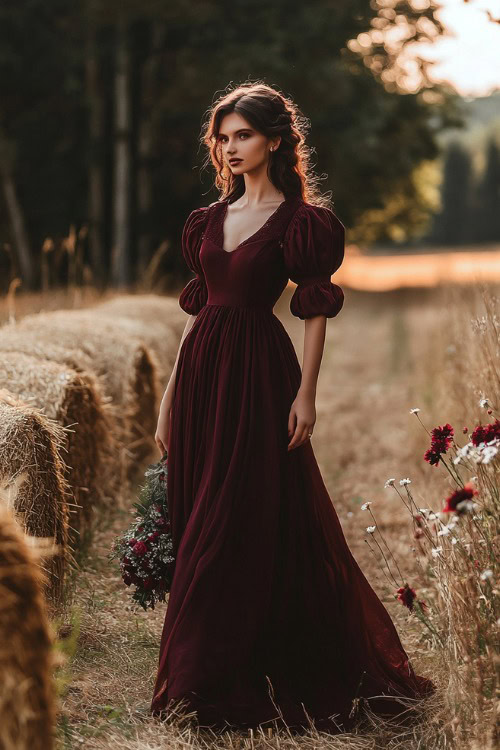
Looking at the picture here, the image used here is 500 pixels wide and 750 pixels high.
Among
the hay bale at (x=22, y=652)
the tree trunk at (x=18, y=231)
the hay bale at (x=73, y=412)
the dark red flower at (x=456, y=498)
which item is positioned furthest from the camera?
the tree trunk at (x=18, y=231)

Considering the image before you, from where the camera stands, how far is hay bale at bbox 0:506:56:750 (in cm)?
189

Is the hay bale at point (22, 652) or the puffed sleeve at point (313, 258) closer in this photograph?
the hay bale at point (22, 652)

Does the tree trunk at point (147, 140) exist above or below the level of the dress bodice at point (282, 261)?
above

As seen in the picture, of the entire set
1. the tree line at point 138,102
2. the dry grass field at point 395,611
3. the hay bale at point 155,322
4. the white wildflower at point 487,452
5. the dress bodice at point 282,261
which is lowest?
the dry grass field at point 395,611

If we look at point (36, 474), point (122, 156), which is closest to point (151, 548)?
point (36, 474)

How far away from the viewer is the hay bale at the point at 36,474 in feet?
11.1

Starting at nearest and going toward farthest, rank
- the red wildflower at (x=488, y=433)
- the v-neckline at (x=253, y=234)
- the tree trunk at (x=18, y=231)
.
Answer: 1. the red wildflower at (x=488, y=433)
2. the v-neckline at (x=253, y=234)
3. the tree trunk at (x=18, y=231)

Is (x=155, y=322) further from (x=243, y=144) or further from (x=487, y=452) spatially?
(x=487, y=452)

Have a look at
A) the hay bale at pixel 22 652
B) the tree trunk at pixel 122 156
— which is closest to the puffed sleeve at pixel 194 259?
the hay bale at pixel 22 652

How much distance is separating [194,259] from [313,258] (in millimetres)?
484

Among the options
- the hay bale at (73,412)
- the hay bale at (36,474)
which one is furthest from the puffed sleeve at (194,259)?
the hay bale at (73,412)

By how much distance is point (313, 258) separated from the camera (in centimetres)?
293

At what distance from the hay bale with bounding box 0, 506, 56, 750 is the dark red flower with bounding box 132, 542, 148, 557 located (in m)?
1.05

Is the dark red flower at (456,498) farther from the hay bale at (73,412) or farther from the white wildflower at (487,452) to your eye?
the hay bale at (73,412)
